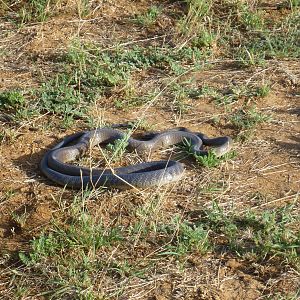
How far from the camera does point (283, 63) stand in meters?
8.60

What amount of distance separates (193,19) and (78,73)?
72.5 inches

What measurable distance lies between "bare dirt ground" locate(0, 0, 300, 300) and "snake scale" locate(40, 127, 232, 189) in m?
0.10

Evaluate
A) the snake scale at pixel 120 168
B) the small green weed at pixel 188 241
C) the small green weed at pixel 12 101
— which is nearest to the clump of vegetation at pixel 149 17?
the small green weed at pixel 12 101

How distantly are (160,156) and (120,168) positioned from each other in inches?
27.3

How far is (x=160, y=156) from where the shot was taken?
22.6ft

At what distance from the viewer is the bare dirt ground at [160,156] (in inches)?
196

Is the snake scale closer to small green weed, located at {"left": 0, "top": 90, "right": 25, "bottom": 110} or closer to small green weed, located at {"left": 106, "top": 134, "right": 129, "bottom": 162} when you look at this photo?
→ small green weed, located at {"left": 106, "top": 134, "right": 129, "bottom": 162}

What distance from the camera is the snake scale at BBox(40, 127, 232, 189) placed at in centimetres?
603

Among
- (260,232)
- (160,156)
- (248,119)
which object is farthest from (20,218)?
(248,119)

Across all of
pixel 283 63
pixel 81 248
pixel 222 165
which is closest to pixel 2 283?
pixel 81 248

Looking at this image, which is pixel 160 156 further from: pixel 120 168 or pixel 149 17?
pixel 149 17

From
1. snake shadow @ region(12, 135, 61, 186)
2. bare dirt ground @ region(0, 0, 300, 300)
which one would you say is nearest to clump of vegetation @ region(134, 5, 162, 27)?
bare dirt ground @ region(0, 0, 300, 300)

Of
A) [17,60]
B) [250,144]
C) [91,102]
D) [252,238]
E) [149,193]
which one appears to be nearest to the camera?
[252,238]

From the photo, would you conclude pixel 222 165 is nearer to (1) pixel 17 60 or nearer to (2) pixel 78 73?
(2) pixel 78 73
